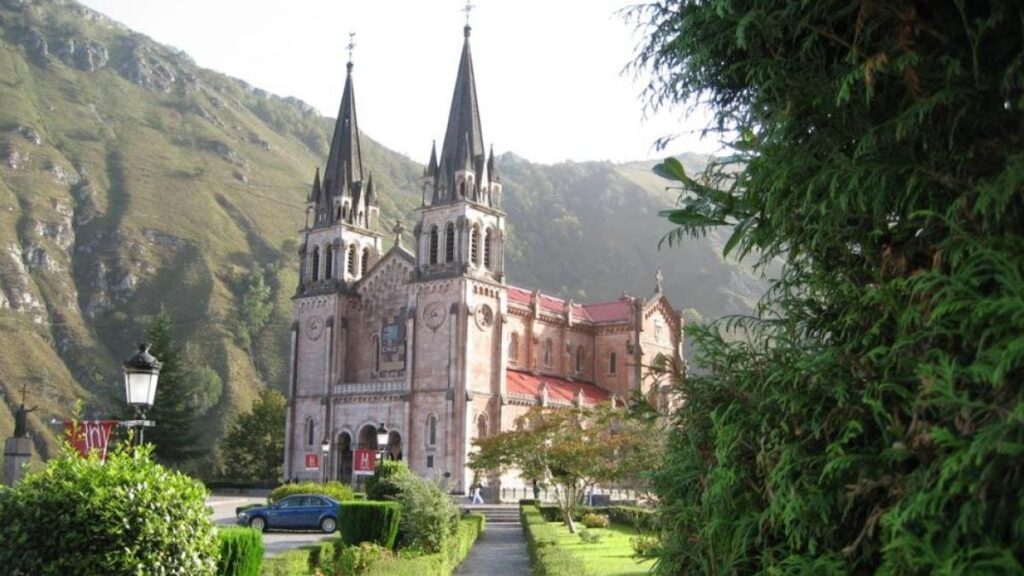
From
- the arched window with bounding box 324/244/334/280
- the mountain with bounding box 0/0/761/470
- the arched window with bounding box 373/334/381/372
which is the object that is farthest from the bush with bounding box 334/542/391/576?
the mountain with bounding box 0/0/761/470

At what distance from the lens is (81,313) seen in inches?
4766

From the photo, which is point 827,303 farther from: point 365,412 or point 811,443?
point 365,412

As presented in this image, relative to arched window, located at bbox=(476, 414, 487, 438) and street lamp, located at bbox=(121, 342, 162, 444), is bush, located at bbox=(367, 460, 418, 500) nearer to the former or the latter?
street lamp, located at bbox=(121, 342, 162, 444)

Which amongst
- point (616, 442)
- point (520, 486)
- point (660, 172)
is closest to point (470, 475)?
point (520, 486)

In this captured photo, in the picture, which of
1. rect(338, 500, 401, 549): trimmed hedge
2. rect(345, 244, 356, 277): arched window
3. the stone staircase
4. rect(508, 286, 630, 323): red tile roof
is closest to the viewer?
rect(338, 500, 401, 549): trimmed hedge

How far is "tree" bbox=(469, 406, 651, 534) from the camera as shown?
121ft

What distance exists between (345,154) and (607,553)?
43.0 meters

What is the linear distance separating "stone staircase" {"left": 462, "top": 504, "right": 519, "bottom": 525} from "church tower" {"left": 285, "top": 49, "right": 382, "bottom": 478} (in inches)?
534

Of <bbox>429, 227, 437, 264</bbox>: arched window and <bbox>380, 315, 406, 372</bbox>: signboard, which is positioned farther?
<bbox>380, 315, 406, 372</bbox>: signboard

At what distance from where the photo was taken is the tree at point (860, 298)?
4.52m

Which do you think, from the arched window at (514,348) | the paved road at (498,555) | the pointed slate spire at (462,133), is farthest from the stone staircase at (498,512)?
the pointed slate spire at (462,133)

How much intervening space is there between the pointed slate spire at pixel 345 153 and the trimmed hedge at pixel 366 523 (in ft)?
138

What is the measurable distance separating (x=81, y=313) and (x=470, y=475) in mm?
83080

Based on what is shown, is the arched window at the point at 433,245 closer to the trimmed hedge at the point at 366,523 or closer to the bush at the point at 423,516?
the bush at the point at 423,516
